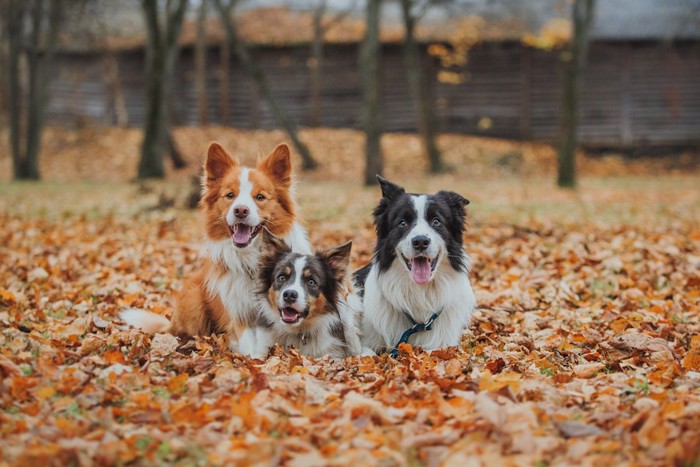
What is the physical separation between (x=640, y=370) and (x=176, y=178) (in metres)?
18.3

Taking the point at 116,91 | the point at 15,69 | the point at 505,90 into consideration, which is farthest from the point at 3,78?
the point at 505,90

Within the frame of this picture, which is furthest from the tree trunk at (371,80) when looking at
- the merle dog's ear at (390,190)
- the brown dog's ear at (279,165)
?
the merle dog's ear at (390,190)

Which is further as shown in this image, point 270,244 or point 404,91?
point 404,91

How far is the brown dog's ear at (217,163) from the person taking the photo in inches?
224

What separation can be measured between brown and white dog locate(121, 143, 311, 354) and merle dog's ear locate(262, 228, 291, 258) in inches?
4.0

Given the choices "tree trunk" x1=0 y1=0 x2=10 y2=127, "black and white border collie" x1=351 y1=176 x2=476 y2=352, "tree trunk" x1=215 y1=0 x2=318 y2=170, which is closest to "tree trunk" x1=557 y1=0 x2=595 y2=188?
"tree trunk" x1=215 y1=0 x2=318 y2=170

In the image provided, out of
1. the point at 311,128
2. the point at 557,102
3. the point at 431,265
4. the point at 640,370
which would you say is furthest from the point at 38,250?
the point at 557,102

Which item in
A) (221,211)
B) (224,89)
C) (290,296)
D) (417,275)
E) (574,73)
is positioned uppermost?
(224,89)

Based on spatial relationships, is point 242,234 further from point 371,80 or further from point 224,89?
→ point 224,89

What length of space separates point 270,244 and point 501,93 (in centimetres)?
2695

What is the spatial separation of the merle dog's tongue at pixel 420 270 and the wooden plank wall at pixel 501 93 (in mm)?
26339

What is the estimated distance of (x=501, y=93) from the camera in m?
30.8

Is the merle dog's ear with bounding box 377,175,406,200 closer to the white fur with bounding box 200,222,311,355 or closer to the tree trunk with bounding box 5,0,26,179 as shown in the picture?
the white fur with bounding box 200,222,311,355

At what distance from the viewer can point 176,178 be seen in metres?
21.5
